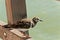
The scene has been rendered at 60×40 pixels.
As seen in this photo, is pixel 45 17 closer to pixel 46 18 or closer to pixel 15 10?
pixel 46 18

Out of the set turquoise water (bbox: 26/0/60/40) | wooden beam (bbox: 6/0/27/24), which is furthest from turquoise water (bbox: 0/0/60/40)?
wooden beam (bbox: 6/0/27/24)

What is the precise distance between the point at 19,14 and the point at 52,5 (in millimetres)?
1477

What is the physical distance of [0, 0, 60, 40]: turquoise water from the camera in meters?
1.82

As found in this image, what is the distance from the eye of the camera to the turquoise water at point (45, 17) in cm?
182

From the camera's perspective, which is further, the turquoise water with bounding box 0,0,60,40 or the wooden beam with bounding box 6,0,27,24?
the turquoise water with bounding box 0,0,60,40

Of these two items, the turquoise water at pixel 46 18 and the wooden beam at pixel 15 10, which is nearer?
the wooden beam at pixel 15 10

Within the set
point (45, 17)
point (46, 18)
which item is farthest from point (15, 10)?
point (46, 18)

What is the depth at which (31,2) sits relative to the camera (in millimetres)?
2318

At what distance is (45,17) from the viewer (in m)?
1.92

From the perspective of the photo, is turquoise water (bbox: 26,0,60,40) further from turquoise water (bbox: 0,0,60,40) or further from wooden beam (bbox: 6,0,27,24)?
wooden beam (bbox: 6,0,27,24)

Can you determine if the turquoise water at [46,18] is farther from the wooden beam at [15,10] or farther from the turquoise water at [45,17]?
the wooden beam at [15,10]

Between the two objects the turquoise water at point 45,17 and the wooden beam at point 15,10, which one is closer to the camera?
the wooden beam at point 15,10

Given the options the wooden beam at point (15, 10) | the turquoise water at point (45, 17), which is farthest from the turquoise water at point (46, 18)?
the wooden beam at point (15, 10)

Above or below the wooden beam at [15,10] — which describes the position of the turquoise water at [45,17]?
below
